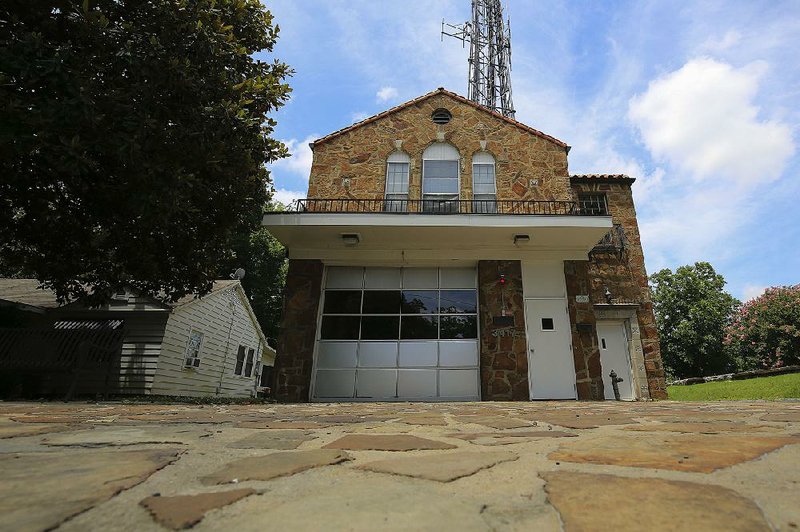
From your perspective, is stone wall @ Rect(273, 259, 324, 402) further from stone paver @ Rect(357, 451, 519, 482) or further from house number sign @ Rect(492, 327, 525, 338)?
stone paver @ Rect(357, 451, 519, 482)

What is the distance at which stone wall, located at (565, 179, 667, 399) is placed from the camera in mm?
9828

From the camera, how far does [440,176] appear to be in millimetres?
11703

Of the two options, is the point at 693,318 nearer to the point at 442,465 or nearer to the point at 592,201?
the point at 592,201

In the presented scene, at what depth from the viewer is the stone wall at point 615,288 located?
9.83 meters

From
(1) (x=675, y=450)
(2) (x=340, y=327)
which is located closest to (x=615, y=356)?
(2) (x=340, y=327)

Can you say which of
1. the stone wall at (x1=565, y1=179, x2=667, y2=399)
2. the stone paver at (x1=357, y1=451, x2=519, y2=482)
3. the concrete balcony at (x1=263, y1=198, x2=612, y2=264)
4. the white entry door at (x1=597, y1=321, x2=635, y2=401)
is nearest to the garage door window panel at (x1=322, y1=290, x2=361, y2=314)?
the concrete balcony at (x1=263, y1=198, x2=612, y2=264)

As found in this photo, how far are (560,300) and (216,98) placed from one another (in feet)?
→ 30.1

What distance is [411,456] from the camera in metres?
1.77

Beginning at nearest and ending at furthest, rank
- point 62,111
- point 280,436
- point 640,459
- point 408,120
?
point 640,459, point 280,436, point 62,111, point 408,120

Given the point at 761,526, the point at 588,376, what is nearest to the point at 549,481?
the point at 761,526

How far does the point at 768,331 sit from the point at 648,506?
3231cm

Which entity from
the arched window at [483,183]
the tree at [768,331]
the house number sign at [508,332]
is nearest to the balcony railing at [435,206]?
the arched window at [483,183]

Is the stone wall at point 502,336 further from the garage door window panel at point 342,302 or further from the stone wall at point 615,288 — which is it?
the garage door window panel at point 342,302

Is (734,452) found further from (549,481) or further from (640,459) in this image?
(549,481)
